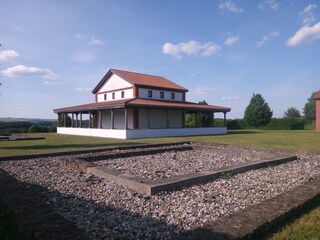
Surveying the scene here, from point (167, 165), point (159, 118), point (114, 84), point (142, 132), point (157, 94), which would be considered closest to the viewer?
point (167, 165)

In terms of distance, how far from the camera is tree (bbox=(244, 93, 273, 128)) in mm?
47438

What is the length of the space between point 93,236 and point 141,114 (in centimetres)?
2394

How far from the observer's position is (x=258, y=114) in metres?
47.5

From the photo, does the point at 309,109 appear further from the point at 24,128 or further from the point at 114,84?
the point at 24,128

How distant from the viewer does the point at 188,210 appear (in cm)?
440

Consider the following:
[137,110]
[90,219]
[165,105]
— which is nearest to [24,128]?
[137,110]

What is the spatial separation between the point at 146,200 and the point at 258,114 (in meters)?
45.8

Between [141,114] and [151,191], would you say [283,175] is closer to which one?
[151,191]

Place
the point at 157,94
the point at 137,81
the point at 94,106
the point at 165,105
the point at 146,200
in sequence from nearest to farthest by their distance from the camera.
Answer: the point at 146,200, the point at 165,105, the point at 94,106, the point at 137,81, the point at 157,94

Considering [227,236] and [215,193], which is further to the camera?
[215,193]

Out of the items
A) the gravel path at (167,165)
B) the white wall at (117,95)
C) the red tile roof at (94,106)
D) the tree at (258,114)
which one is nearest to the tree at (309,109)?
the tree at (258,114)

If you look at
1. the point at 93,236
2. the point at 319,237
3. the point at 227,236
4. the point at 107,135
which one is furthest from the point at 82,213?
the point at 107,135

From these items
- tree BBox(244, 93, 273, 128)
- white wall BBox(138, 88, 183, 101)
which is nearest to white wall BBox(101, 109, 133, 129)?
white wall BBox(138, 88, 183, 101)

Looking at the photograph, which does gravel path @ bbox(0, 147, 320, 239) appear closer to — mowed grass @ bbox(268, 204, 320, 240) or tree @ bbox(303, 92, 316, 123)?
mowed grass @ bbox(268, 204, 320, 240)
